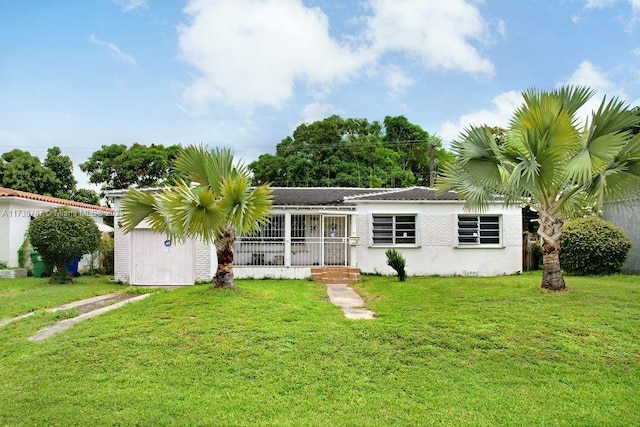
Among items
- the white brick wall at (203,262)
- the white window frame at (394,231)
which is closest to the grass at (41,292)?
the white brick wall at (203,262)

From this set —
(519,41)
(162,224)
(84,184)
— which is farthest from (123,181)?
(519,41)

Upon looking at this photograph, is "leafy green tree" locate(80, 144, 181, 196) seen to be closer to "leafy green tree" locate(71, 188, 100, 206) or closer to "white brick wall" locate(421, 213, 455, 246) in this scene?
"leafy green tree" locate(71, 188, 100, 206)

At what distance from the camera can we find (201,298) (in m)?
9.68

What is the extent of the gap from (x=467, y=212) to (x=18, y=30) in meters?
16.2

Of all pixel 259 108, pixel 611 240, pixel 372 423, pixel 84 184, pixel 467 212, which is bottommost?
pixel 372 423

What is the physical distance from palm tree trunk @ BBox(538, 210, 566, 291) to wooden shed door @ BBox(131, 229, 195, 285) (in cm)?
1131

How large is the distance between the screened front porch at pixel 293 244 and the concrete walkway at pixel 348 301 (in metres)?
2.49

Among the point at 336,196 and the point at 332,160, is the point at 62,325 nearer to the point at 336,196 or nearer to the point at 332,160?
the point at 336,196

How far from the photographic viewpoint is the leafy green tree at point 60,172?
30297mm

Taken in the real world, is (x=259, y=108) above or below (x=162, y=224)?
above

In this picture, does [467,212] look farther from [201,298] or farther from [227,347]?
[227,347]

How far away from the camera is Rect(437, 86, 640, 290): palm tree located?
9555 mm

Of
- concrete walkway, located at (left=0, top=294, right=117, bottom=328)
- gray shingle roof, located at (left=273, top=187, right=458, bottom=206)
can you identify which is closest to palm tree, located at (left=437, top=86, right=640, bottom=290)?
gray shingle roof, located at (left=273, top=187, right=458, bottom=206)

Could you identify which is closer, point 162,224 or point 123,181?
point 162,224
